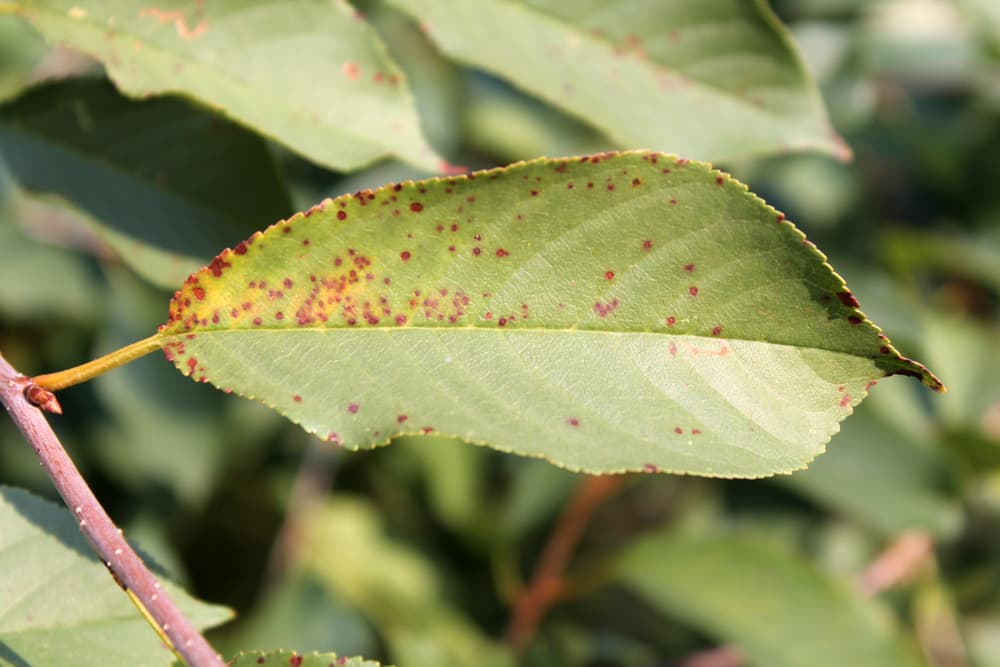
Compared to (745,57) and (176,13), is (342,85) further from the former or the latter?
(745,57)

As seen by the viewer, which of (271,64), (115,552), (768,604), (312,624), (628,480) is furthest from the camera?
(628,480)

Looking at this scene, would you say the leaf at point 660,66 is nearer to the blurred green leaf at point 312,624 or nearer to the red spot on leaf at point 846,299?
the red spot on leaf at point 846,299

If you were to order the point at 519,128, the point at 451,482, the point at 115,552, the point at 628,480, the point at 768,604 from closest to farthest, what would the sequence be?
the point at 115,552 < the point at 768,604 < the point at 628,480 < the point at 451,482 < the point at 519,128

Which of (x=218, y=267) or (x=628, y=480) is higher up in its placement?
(x=218, y=267)

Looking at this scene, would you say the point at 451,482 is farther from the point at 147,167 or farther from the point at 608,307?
the point at 608,307

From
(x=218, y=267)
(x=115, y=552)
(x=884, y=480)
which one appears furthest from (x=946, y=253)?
(x=115, y=552)

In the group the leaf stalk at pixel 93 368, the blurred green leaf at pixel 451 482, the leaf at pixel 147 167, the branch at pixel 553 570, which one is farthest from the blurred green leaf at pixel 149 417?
the leaf stalk at pixel 93 368
